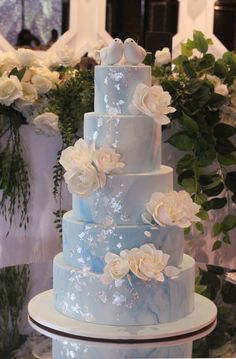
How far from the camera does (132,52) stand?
137 centimetres

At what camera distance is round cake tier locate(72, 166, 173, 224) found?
134 centimetres

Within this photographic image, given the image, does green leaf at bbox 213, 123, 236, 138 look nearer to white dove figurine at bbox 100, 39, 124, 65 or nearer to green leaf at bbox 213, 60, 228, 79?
green leaf at bbox 213, 60, 228, 79

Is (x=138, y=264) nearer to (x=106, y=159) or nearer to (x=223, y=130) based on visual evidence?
(x=106, y=159)

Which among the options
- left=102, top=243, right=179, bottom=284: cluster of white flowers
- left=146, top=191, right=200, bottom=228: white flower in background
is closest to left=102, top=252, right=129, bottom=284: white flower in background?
left=102, top=243, right=179, bottom=284: cluster of white flowers

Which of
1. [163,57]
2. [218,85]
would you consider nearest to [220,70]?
[218,85]

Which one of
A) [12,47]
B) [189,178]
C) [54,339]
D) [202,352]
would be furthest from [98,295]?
[12,47]

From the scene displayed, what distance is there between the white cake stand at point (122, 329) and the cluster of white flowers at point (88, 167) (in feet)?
0.80

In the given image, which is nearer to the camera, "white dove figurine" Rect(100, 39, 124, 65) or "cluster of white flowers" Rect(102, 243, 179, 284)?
"cluster of white flowers" Rect(102, 243, 179, 284)

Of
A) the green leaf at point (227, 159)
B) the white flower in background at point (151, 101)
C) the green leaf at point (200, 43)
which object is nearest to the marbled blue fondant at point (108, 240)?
the white flower in background at point (151, 101)

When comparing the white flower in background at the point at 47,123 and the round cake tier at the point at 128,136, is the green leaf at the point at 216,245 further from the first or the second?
the round cake tier at the point at 128,136

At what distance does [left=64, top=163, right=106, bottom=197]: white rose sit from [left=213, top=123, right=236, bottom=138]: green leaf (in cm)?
93

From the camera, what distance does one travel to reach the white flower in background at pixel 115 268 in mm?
1266

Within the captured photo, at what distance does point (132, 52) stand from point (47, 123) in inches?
29.0

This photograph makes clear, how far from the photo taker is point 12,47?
314 centimetres
